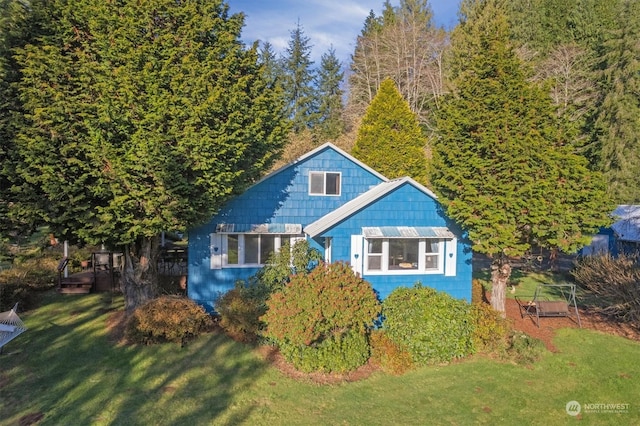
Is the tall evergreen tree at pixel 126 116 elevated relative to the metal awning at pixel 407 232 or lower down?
elevated

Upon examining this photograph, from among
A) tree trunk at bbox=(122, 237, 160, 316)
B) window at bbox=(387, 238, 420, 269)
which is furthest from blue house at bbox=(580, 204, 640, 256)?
tree trunk at bbox=(122, 237, 160, 316)

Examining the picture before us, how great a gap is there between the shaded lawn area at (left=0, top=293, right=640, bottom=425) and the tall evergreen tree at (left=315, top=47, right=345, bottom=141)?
31511mm

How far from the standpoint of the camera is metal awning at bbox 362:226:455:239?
38.8 ft

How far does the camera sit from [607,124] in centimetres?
2755

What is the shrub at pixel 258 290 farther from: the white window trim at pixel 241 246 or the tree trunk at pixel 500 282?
the tree trunk at pixel 500 282

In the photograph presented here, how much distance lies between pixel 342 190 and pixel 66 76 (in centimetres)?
922

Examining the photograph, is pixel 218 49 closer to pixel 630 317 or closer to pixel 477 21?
pixel 630 317

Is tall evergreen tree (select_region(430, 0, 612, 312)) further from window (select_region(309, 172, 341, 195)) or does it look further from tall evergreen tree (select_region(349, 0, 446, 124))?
tall evergreen tree (select_region(349, 0, 446, 124))

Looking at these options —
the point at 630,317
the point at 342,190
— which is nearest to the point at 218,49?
the point at 342,190

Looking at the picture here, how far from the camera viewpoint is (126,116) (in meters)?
9.39

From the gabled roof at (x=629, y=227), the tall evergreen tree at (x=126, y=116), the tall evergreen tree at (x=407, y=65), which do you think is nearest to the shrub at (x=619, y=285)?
the gabled roof at (x=629, y=227)

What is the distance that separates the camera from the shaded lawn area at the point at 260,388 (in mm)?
7457

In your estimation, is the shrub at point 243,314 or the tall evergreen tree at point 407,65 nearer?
the shrub at point 243,314

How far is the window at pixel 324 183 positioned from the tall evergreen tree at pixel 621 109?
74.0 feet
